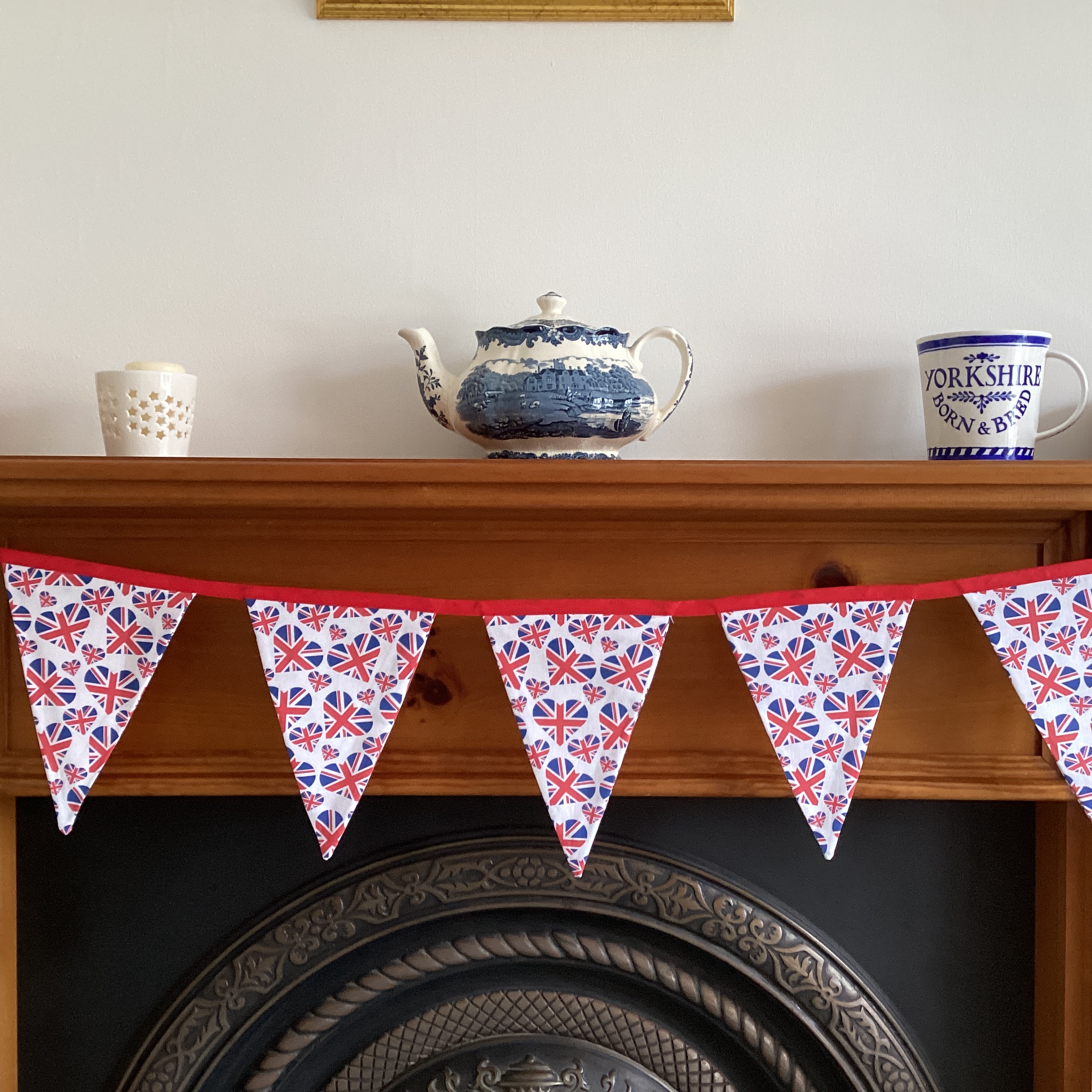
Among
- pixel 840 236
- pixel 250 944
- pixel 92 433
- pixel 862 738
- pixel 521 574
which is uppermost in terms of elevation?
pixel 840 236

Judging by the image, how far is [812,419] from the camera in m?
1.03

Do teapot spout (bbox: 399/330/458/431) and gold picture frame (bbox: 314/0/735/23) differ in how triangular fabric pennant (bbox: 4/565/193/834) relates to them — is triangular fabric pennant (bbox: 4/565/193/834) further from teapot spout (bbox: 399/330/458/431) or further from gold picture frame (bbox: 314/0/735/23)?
gold picture frame (bbox: 314/0/735/23)

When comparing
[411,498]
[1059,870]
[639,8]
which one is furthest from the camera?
[639,8]

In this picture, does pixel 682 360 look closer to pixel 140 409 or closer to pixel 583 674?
pixel 583 674

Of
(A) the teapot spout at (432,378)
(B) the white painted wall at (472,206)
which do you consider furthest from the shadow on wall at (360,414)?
(A) the teapot spout at (432,378)

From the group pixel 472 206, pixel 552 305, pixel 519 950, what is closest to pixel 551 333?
pixel 552 305

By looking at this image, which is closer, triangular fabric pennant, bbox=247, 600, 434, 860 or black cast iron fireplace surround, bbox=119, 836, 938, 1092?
triangular fabric pennant, bbox=247, 600, 434, 860

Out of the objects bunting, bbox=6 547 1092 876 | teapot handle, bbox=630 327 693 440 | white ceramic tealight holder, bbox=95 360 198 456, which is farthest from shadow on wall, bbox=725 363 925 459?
white ceramic tealight holder, bbox=95 360 198 456

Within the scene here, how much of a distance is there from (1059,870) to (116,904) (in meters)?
0.92

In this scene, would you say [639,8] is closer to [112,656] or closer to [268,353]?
[268,353]

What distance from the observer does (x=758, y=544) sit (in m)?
0.86

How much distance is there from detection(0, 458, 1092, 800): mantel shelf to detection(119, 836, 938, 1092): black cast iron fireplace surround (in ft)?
0.50

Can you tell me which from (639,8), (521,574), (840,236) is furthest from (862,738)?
(639,8)

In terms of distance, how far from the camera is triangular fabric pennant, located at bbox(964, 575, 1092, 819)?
816mm
